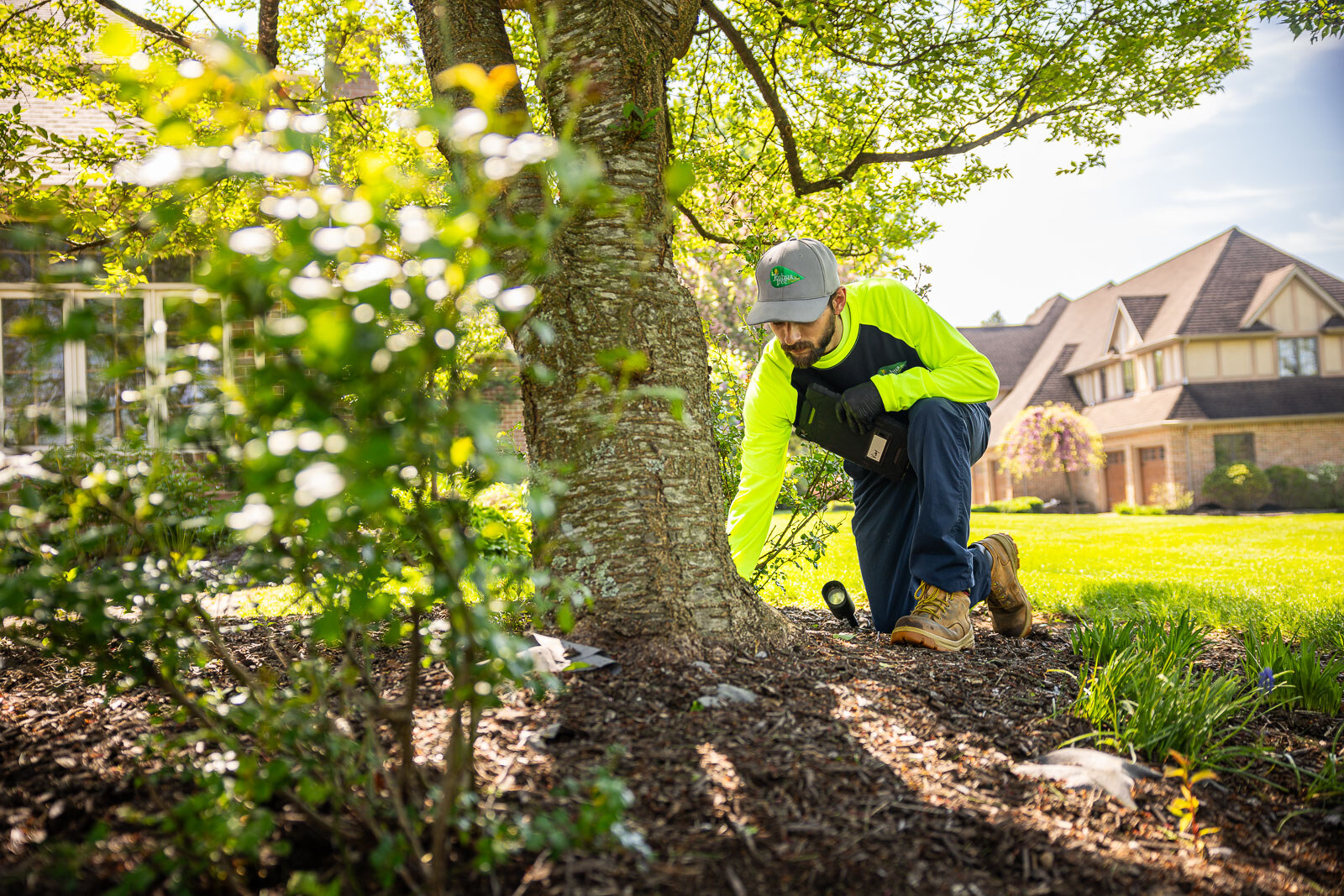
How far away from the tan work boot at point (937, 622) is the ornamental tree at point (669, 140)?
582 millimetres

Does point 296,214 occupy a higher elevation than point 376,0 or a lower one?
lower

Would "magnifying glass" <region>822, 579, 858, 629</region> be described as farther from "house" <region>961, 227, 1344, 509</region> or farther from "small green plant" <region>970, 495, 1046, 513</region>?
"house" <region>961, 227, 1344, 509</region>

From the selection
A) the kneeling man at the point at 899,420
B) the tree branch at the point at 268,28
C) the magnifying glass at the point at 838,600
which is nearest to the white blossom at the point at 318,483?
the kneeling man at the point at 899,420

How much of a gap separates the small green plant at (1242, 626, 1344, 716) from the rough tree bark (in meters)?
1.60

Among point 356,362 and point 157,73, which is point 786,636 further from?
point 157,73

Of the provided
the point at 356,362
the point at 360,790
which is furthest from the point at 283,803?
the point at 356,362

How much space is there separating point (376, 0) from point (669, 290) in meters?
5.72

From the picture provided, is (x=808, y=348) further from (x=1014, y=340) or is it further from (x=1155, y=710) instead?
(x=1014, y=340)

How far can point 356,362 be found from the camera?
0.97m

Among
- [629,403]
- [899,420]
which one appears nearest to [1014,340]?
[899,420]

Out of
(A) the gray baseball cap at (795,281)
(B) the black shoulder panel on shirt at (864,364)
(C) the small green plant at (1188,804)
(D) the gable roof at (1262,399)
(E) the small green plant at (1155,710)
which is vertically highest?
(D) the gable roof at (1262,399)

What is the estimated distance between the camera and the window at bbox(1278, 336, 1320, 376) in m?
25.3

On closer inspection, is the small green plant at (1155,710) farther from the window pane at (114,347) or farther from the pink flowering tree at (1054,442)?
the pink flowering tree at (1054,442)

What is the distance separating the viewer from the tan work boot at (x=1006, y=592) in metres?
3.53
